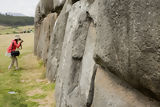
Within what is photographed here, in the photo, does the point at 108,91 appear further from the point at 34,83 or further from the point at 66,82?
the point at 34,83

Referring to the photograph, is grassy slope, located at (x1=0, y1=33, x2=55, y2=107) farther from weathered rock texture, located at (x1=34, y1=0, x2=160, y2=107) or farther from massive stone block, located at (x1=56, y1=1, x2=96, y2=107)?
weathered rock texture, located at (x1=34, y1=0, x2=160, y2=107)

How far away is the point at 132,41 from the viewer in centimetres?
400

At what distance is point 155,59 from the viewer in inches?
140

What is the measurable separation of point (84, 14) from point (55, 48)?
5.52m

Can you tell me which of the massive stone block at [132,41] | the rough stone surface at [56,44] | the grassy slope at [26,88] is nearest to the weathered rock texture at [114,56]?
the massive stone block at [132,41]

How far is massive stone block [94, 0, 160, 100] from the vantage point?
11.7 ft

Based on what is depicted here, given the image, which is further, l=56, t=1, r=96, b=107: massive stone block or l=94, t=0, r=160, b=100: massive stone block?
l=56, t=1, r=96, b=107: massive stone block

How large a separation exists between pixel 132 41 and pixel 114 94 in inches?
55.4

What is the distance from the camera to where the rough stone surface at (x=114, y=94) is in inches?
168

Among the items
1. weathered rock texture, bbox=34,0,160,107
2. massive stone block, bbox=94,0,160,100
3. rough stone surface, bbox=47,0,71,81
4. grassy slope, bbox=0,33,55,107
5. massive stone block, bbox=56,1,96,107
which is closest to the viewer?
massive stone block, bbox=94,0,160,100

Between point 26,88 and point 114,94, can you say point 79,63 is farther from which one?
point 26,88

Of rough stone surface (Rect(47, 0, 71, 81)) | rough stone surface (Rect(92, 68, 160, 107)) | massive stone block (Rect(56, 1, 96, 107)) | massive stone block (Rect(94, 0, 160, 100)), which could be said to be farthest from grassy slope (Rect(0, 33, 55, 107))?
massive stone block (Rect(94, 0, 160, 100))

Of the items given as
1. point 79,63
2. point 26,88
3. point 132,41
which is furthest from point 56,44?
point 132,41

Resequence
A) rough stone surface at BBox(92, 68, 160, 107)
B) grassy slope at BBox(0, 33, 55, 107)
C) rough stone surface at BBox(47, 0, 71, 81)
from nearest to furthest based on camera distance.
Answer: rough stone surface at BBox(92, 68, 160, 107), grassy slope at BBox(0, 33, 55, 107), rough stone surface at BBox(47, 0, 71, 81)
